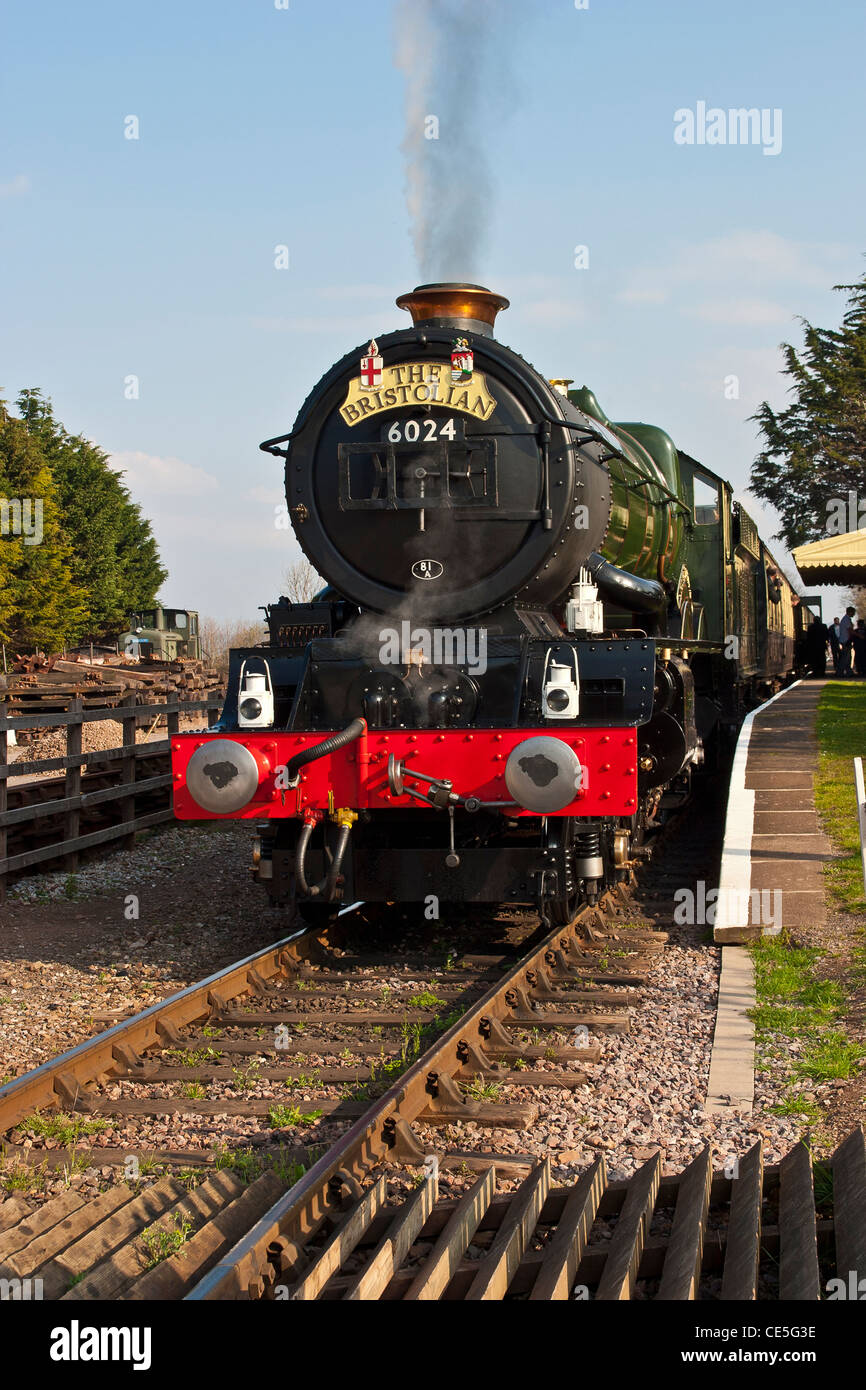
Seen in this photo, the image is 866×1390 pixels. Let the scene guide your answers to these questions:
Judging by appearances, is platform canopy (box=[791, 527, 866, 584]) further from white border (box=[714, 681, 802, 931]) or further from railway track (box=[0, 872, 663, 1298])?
railway track (box=[0, 872, 663, 1298])

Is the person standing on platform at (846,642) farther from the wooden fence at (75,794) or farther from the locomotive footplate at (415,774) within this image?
the locomotive footplate at (415,774)

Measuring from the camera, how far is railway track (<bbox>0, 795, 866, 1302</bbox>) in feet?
10.2

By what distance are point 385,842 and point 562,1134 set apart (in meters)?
2.55

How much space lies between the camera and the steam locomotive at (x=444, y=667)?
6109 millimetres

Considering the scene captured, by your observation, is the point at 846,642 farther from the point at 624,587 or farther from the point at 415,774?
the point at 415,774

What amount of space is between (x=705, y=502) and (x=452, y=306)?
16.9ft

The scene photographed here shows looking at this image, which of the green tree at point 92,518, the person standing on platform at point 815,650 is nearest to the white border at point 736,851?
the person standing on platform at point 815,650

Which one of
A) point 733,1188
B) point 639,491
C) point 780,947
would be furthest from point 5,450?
point 733,1188

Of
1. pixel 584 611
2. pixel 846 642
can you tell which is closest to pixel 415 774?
pixel 584 611

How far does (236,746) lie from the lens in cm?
621

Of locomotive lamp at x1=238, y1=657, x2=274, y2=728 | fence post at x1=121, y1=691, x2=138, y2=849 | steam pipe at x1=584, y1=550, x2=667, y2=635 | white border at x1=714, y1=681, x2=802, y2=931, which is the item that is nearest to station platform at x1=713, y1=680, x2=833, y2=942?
white border at x1=714, y1=681, x2=802, y2=931

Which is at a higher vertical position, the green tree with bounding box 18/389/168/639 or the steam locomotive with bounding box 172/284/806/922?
the green tree with bounding box 18/389/168/639

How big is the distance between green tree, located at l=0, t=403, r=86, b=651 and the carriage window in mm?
25526
